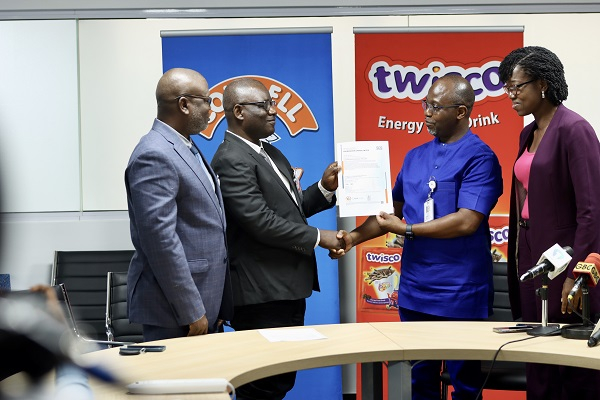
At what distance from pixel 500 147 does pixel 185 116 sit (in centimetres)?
221

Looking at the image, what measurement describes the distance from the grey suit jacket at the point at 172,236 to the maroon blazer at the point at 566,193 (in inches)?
52.3

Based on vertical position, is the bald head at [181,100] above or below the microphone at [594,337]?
above

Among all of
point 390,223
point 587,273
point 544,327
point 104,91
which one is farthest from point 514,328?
point 104,91

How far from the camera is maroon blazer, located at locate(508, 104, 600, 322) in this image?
2987 mm

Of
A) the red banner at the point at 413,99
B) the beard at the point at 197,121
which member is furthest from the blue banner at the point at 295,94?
the beard at the point at 197,121

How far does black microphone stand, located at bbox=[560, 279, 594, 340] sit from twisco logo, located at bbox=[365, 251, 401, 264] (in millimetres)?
1862

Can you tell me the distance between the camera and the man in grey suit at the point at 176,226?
9.31ft

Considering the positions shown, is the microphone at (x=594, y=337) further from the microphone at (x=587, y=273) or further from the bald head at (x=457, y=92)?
the bald head at (x=457, y=92)

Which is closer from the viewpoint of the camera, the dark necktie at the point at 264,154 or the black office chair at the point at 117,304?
the dark necktie at the point at 264,154

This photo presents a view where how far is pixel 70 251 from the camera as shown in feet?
15.3

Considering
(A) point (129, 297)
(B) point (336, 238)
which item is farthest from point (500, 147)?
(A) point (129, 297)

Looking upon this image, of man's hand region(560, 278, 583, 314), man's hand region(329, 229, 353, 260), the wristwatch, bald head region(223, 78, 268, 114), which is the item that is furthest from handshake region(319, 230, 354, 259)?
man's hand region(560, 278, 583, 314)

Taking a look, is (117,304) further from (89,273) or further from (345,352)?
(345,352)

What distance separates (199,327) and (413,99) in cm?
229
